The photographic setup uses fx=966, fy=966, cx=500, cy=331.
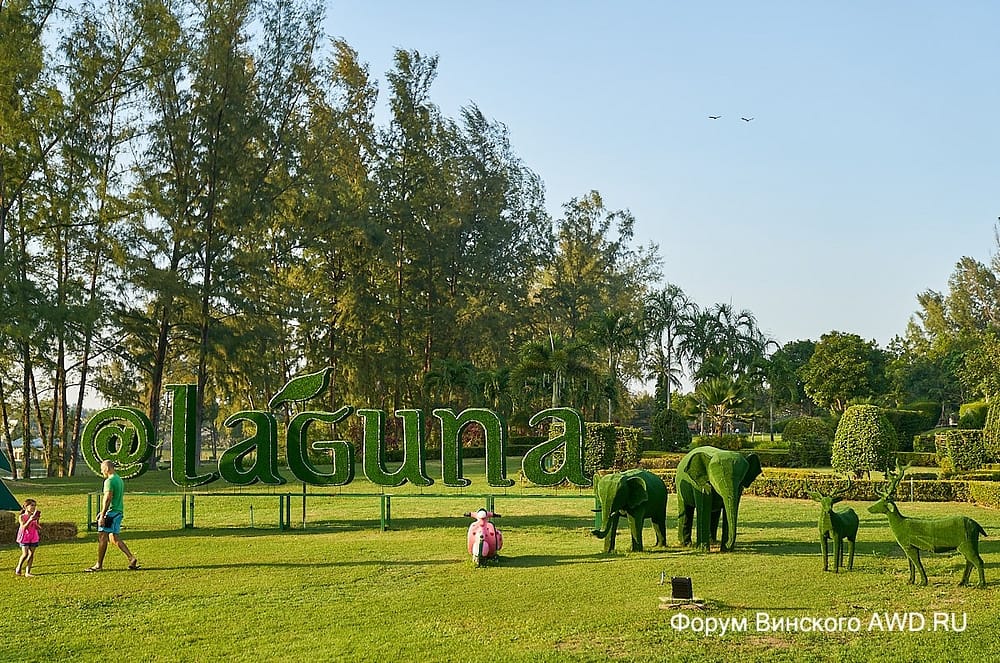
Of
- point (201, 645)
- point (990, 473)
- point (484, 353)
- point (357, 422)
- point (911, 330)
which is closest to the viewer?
point (201, 645)

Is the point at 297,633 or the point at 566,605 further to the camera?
the point at 566,605

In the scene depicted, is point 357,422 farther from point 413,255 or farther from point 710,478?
point 710,478

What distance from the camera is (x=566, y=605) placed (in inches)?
411

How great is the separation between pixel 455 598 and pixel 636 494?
405 cm

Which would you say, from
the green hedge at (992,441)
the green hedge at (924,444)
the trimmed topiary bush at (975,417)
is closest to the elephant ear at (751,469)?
the green hedge at (992,441)

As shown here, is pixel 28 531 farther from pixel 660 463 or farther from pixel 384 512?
pixel 660 463

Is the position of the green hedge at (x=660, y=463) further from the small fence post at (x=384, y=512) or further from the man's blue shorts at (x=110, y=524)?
the man's blue shorts at (x=110, y=524)

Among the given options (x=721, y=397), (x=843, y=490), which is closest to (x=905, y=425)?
(x=721, y=397)

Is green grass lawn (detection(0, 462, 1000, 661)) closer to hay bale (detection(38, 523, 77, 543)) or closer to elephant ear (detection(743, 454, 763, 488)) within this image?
hay bale (detection(38, 523, 77, 543))

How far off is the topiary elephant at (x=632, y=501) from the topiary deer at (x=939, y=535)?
3.79 meters

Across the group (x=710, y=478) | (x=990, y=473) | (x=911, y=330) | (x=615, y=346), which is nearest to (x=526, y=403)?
(x=615, y=346)

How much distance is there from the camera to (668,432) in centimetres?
3825

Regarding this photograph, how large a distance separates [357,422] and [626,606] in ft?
117

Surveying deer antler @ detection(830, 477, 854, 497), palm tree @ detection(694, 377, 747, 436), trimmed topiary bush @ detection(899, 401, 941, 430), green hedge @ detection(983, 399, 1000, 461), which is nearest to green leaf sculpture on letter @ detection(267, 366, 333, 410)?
deer antler @ detection(830, 477, 854, 497)
